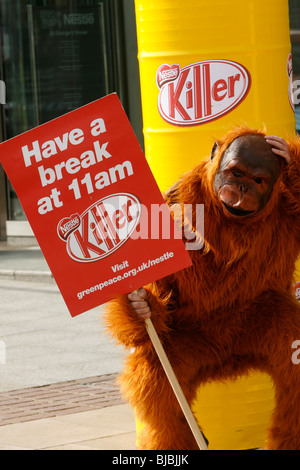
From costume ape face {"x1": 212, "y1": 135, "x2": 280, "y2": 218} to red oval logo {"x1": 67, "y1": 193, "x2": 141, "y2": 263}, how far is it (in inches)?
14.7

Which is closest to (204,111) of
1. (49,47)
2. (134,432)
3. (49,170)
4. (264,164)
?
(264,164)

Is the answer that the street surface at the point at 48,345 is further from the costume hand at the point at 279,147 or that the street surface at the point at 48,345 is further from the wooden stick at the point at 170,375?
the costume hand at the point at 279,147

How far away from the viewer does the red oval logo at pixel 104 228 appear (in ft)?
12.6

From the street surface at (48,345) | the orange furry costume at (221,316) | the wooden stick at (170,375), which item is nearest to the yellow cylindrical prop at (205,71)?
the orange furry costume at (221,316)

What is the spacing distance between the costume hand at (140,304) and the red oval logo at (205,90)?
970mm

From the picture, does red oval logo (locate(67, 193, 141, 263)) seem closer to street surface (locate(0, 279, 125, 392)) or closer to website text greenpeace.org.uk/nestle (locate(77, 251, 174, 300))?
website text greenpeace.org.uk/nestle (locate(77, 251, 174, 300))

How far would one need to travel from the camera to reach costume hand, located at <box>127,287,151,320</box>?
396 cm

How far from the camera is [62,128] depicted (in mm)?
3832

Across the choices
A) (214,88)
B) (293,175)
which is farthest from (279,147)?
(214,88)

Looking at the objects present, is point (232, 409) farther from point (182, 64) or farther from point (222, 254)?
point (182, 64)

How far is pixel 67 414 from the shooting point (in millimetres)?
5609

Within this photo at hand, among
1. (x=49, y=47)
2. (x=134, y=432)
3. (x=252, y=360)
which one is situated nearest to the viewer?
(x=252, y=360)

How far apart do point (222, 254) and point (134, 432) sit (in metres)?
1.55

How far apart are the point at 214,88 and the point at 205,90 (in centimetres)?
4
